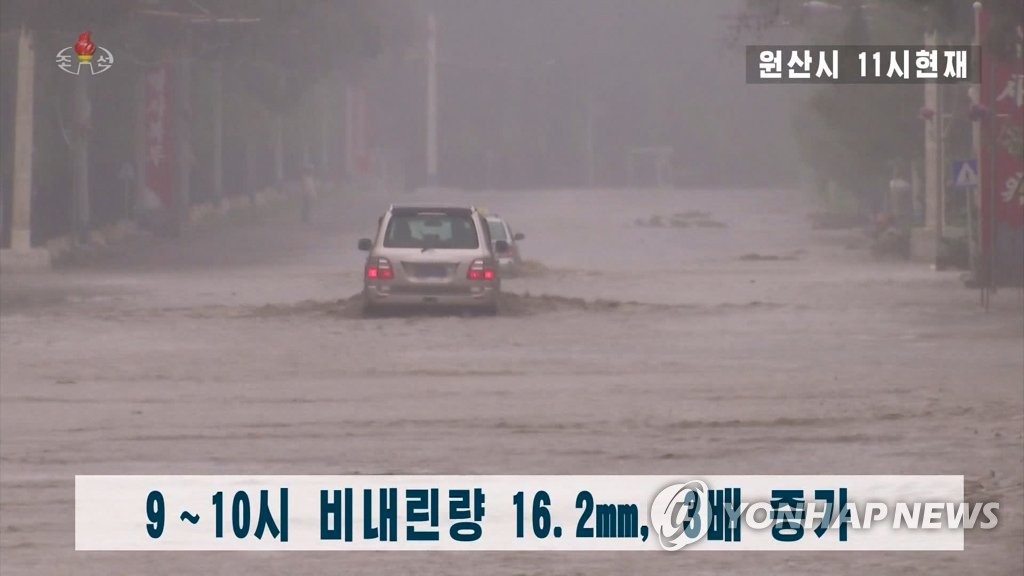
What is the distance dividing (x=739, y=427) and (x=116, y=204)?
5081 cm

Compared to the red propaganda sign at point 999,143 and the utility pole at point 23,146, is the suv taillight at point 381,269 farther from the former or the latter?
the utility pole at point 23,146

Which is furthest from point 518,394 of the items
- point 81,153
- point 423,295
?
point 81,153

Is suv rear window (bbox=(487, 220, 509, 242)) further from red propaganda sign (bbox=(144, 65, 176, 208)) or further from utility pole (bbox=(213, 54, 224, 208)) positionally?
utility pole (bbox=(213, 54, 224, 208))

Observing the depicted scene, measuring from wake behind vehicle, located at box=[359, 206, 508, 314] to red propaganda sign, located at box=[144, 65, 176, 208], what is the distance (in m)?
35.3

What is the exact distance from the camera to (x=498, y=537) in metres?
11.4

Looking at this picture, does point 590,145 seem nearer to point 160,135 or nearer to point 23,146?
point 160,135

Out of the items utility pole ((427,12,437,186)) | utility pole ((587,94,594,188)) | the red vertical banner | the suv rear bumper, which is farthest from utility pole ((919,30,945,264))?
utility pole ((587,94,594,188))

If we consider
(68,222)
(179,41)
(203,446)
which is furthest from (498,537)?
(179,41)

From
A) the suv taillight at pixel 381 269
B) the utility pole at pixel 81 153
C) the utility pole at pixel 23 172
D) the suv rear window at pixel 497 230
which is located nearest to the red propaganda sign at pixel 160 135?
the utility pole at pixel 81 153

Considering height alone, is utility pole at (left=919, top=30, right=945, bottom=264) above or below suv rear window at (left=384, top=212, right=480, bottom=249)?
above

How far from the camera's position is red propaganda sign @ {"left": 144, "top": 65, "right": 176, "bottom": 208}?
2559 inches

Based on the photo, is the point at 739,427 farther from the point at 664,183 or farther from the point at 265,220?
the point at 664,183
